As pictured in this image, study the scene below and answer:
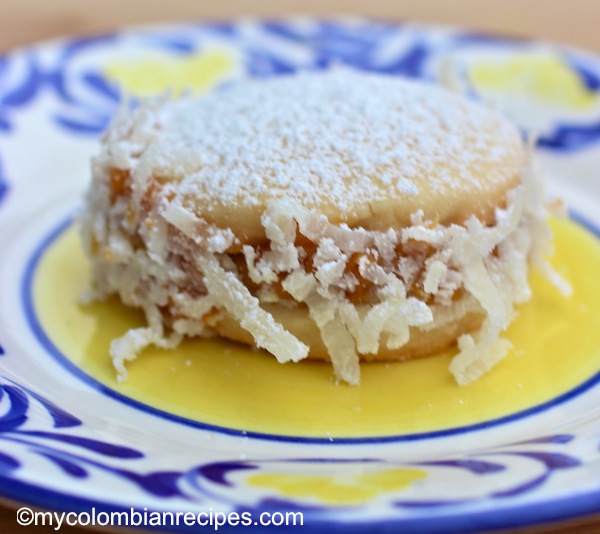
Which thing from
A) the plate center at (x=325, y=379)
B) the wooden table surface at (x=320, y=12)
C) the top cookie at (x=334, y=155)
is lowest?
the plate center at (x=325, y=379)

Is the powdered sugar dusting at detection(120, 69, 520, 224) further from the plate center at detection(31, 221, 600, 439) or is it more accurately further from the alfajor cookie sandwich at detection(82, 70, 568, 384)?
the plate center at detection(31, 221, 600, 439)

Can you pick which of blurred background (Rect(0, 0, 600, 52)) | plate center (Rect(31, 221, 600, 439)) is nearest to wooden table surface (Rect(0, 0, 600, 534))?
blurred background (Rect(0, 0, 600, 52))

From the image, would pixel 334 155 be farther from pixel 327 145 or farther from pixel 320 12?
pixel 320 12

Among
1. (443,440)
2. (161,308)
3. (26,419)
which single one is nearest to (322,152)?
(161,308)

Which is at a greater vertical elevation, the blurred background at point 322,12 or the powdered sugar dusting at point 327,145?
the blurred background at point 322,12

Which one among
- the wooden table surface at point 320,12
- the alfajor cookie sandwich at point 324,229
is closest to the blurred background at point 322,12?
the wooden table surface at point 320,12

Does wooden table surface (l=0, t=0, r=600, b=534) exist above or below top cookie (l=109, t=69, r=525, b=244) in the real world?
above

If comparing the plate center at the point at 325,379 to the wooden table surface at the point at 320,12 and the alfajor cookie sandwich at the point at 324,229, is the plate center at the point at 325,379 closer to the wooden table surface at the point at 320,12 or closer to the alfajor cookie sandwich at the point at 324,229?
the alfajor cookie sandwich at the point at 324,229

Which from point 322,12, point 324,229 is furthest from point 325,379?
point 322,12

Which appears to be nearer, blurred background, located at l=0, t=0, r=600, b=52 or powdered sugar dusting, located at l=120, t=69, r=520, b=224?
powdered sugar dusting, located at l=120, t=69, r=520, b=224
